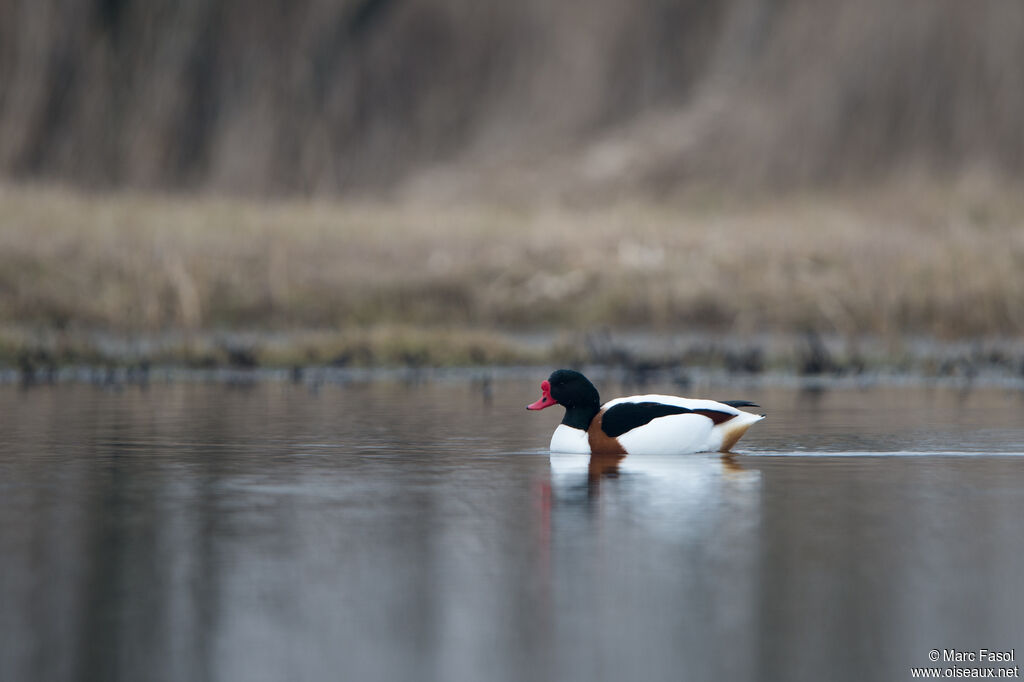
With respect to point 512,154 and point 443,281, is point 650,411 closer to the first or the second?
point 443,281

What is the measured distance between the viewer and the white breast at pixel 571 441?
13.9m

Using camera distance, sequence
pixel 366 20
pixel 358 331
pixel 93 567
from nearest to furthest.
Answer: pixel 93 567
pixel 358 331
pixel 366 20

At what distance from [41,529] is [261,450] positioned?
169 inches

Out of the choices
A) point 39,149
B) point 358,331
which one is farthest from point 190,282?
point 39,149

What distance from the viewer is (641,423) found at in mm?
13766

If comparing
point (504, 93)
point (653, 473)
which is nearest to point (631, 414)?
point (653, 473)

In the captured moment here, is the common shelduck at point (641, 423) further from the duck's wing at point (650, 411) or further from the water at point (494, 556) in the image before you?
the water at point (494, 556)

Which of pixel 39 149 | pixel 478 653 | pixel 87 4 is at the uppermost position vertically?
pixel 87 4

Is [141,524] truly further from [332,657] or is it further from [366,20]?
[366,20]

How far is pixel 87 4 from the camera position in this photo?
4928 cm

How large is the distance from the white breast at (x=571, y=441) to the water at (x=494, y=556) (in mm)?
218

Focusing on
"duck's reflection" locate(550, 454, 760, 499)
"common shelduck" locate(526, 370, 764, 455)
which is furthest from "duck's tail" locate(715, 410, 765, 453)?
"duck's reflection" locate(550, 454, 760, 499)

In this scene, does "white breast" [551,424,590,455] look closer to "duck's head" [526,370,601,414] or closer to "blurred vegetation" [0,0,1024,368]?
"duck's head" [526,370,601,414]

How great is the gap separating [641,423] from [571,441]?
1.88 ft
